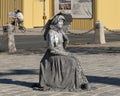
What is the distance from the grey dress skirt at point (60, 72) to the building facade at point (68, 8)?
30.7 m

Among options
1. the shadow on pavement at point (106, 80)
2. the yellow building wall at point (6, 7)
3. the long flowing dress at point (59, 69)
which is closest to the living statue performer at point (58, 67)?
the long flowing dress at point (59, 69)

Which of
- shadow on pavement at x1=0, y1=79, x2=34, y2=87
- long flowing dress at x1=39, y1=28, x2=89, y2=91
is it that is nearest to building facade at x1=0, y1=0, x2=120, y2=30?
shadow on pavement at x1=0, y1=79, x2=34, y2=87

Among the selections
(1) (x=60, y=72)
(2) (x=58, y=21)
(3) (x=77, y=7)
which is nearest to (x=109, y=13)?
(3) (x=77, y=7)

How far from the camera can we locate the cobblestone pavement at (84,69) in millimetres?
11589

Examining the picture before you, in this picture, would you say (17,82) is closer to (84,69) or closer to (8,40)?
(84,69)

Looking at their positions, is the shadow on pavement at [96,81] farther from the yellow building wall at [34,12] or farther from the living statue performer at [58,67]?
the yellow building wall at [34,12]

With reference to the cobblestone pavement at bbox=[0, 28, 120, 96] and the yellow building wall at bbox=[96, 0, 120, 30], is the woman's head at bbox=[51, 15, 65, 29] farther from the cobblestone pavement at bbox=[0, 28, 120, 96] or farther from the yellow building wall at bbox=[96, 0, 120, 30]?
the yellow building wall at bbox=[96, 0, 120, 30]

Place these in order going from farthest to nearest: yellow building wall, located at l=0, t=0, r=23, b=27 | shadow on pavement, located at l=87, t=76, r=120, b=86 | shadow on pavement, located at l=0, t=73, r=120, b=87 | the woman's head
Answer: yellow building wall, located at l=0, t=0, r=23, b=27 < shadow on pavement, located at l=87, t=76, r=120, b=86 < shadow on pavement, located at l=0, t=73, r=120, b=87 < the woman's head

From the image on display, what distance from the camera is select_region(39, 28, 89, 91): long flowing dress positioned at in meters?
11.5

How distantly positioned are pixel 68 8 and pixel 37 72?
93.7 ft

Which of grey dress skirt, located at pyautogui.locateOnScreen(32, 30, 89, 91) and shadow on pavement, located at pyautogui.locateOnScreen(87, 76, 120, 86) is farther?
shadow on pavement, located at pyautogui.locateOnScreen(87, 76, 120, 86)

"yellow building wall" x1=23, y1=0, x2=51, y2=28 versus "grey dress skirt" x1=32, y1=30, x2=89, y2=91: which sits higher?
"yellow building wall" x1=23, y1=0, x2=51, y2=28

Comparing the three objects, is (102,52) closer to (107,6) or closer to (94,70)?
(94,70)

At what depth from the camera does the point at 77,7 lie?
4350cm
